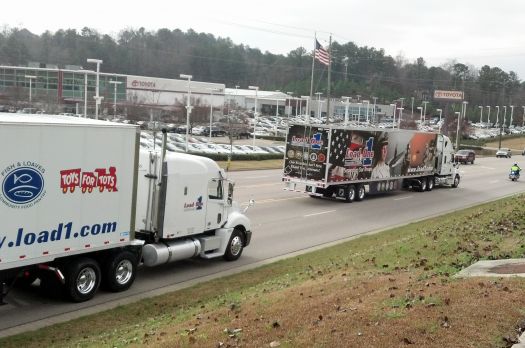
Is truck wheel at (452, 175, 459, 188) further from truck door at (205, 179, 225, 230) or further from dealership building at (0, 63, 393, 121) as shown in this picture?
dealership building at (0, 63, 393, 121)

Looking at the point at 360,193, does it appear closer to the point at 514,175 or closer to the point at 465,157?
the point at 514,175

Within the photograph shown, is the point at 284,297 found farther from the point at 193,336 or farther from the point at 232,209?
the point at 232,209

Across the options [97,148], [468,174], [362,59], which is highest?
[362,59]

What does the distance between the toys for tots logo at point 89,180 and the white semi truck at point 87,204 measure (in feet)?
0.06

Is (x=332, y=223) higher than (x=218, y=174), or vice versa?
(x=218, y=174)

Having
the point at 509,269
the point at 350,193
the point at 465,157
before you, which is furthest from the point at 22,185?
the point at 465,157

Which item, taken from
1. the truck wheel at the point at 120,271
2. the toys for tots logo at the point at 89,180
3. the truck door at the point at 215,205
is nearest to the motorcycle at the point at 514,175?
the truck door at the point at 215,205

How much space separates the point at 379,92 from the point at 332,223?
5750 inches

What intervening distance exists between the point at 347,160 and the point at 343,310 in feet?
71.4

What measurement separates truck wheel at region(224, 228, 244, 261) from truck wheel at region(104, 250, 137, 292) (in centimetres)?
371

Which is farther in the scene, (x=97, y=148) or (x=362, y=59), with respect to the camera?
(x=362, y=59)

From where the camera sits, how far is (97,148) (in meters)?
11.4

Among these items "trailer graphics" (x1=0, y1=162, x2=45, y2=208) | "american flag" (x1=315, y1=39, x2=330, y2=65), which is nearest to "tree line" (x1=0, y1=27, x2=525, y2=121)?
"american flag" (x1=315, y1=39, x2=330, y2=65)

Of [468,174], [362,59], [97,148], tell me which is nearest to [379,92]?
[362,59]
